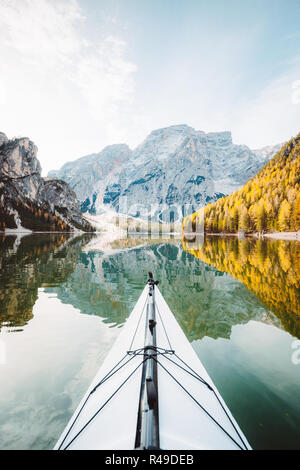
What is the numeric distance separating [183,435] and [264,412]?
8.07 feet

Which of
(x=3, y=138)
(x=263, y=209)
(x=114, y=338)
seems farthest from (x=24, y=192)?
(x=114, y=338)

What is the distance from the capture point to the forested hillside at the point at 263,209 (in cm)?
6775

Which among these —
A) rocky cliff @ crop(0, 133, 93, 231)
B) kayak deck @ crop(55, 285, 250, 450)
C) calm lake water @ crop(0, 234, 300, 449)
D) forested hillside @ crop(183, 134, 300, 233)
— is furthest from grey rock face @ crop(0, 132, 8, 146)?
kayak deck @ crop(55, 285, 250, 450)

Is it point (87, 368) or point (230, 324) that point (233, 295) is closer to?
point (230, 324)

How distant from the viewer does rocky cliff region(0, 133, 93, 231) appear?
5955 inches

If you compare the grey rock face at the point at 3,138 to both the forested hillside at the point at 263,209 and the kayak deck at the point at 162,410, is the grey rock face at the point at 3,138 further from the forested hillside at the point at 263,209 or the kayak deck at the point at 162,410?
the kayak deck at the point at 162,410

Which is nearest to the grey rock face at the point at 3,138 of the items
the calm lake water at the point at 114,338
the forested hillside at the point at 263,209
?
the forested hillside at the point at 263,209

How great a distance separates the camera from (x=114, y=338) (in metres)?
7.73

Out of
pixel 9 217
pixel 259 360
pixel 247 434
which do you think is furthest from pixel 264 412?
pixel 9 217

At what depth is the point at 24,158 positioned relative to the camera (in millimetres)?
171125

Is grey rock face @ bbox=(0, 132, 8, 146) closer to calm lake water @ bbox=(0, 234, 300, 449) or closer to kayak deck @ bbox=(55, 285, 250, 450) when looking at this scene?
calm lake water @ bbox=(0, 234, 300, 449)

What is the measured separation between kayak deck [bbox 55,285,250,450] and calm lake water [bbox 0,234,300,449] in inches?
34.4

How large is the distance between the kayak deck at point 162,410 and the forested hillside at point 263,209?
7316 cm

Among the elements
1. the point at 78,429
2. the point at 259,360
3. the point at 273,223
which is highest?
the point at 273,223
